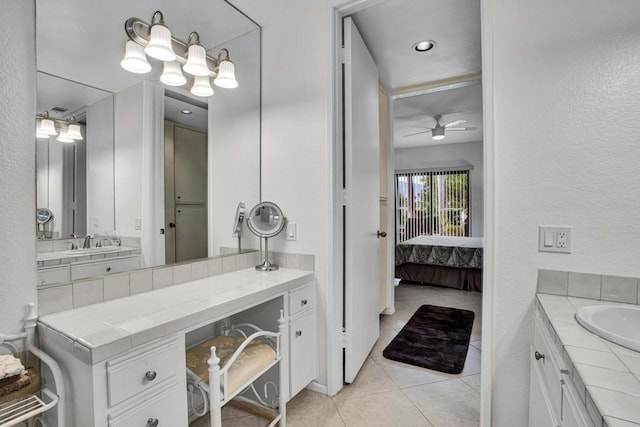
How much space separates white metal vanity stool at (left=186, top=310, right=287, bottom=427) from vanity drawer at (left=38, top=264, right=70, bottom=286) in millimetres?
622

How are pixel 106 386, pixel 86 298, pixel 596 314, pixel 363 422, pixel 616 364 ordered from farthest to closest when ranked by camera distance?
pixel 363 422
pixel 86 298
pixel 596 314
pixel 106 386
pixel 616 364

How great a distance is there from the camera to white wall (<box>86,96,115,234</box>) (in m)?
1.39

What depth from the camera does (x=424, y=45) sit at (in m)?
2.51

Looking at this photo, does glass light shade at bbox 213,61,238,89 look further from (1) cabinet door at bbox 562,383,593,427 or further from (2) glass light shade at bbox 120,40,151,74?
(1) cabinet door at bbox 562,383,593,427

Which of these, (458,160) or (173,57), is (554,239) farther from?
(458,160)

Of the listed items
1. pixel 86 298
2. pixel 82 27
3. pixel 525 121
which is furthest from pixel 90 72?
pixel 525 121

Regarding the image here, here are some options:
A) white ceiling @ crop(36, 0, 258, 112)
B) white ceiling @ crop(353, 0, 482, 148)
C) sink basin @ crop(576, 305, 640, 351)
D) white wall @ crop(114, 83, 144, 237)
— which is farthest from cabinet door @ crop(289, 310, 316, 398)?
white ceiling @ crop(353, 0, 482, 148)

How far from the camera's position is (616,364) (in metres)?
0.77

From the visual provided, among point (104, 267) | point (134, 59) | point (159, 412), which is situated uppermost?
point (134, 59)

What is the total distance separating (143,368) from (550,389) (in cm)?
135

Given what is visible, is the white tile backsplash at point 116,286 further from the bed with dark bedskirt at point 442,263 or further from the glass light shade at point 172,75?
the bed with dark bedskirt at point 442,263

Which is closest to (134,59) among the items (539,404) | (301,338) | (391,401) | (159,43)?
(159,43)

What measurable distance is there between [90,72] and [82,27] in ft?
0.58

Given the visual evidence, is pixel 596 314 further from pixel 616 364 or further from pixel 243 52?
pixel 243 52
